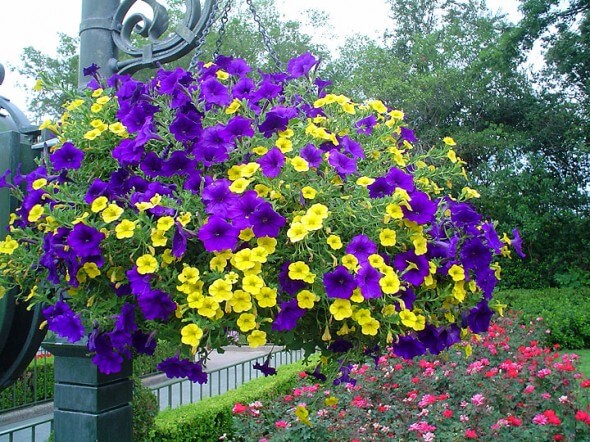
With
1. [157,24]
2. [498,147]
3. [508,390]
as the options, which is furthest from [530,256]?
[157,24]


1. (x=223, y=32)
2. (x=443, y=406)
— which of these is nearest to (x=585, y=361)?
(x=443, y=406)

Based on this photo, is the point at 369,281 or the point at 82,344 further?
the point at 82,344

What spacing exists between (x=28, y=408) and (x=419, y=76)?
458 inches

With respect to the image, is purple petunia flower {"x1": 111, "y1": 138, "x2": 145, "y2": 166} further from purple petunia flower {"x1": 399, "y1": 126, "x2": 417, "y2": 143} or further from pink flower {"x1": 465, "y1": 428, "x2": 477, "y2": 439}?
pink flower {"x1": 465, "y1": 428, "x2": 477, "y2": 439}

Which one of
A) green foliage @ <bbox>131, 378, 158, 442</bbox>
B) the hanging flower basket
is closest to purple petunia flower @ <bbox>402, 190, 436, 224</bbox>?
the hanging flower basket

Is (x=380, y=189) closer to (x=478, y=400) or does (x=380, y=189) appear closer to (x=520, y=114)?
(x=478, y=400)

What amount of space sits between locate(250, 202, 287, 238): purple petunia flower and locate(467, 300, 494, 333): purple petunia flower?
64cm

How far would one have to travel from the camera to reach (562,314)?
30.1ft

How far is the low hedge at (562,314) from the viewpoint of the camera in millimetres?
8875

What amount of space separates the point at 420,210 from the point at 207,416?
4.67 m

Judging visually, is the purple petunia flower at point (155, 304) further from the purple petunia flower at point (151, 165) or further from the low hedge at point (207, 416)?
the low hedge at point (207, 416)

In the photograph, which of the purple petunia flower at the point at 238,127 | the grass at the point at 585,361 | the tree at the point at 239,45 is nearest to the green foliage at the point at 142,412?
the purple petunia flower at the point at 238,127

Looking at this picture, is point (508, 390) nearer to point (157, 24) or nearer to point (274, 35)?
point (157, 24)

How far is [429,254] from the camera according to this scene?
5.05 feet
